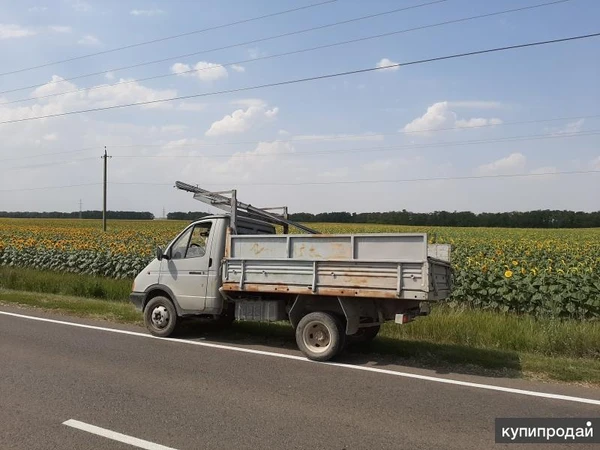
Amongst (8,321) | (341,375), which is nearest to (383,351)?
(341,375)

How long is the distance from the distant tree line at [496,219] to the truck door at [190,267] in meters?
71.0

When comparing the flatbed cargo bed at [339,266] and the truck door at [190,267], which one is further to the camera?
the truck door at [190,267]

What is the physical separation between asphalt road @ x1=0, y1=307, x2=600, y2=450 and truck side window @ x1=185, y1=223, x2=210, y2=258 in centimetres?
192

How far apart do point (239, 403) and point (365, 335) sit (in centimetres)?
350

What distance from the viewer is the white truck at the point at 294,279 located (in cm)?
749

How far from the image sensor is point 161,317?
9.77m

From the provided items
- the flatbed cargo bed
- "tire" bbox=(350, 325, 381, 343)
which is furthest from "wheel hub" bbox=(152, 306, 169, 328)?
"tire" bbox=(350, 325, 381, 343)

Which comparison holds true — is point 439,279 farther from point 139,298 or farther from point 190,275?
point 139,298

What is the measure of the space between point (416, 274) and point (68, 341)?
18.9ft

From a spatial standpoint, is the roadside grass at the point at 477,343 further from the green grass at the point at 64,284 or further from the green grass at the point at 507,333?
the green grass at the point at 64,284

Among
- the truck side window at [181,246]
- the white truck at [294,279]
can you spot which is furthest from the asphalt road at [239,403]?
the truck side window at [181,246]

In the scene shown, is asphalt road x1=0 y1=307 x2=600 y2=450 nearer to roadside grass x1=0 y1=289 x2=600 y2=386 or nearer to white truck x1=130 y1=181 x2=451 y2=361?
roadside grass x1=0 y1=289 x2=600 y2=386

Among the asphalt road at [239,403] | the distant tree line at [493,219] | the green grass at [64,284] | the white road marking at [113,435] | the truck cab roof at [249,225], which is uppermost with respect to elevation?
the distant tree line at [493,219]

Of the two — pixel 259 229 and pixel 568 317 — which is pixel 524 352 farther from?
pixel 259 229
